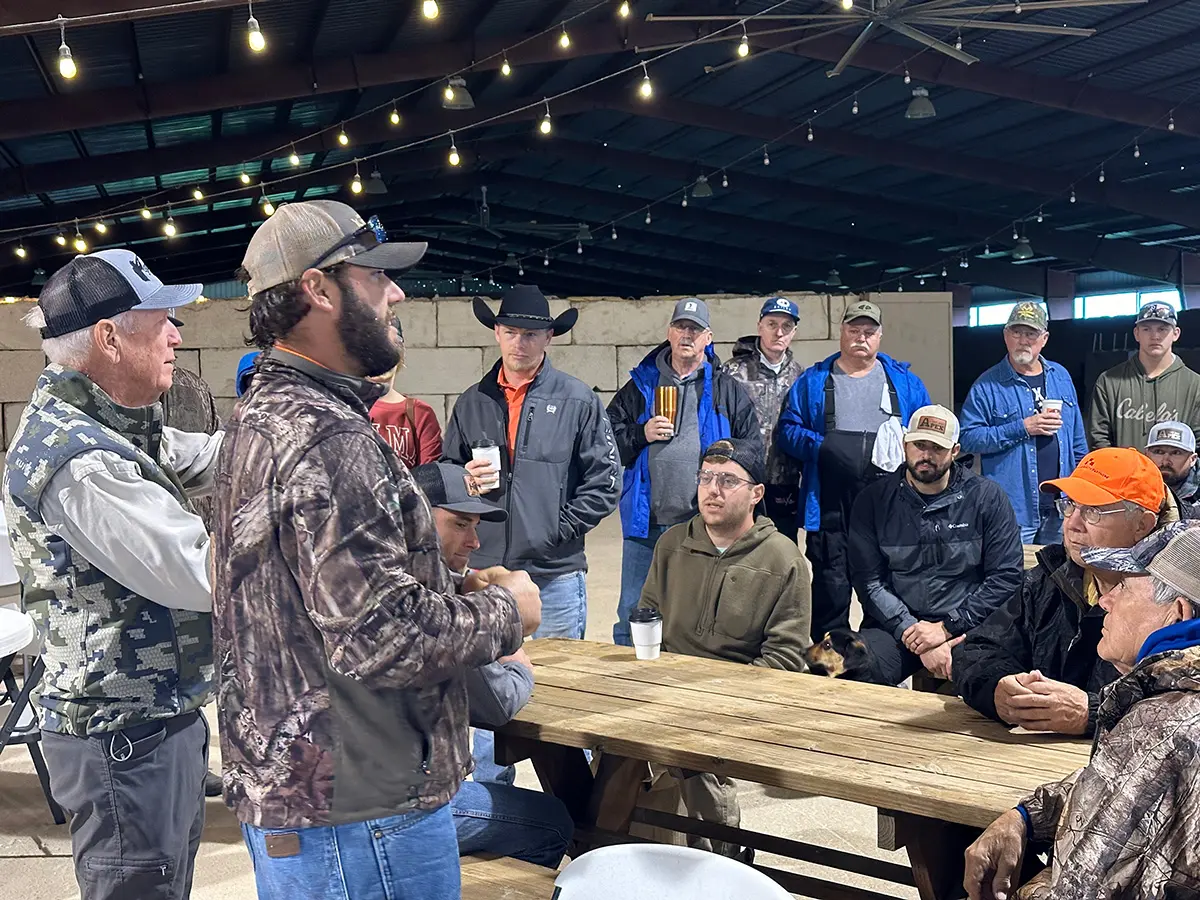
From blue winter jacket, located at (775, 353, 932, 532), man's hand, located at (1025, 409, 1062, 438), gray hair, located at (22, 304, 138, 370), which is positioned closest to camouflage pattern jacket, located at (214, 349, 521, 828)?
gray hair, located at (22, 304, 138, 370)

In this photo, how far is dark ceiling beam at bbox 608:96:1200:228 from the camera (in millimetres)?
11594

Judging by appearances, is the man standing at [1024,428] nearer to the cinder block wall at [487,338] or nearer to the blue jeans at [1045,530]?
the blue jeans at [1045,530]

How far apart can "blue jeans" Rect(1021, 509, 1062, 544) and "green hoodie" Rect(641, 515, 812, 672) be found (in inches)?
73.9

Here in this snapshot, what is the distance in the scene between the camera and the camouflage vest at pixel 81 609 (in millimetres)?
1908

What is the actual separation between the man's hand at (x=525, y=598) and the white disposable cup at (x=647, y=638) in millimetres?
1249

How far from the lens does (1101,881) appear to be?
1.48 m

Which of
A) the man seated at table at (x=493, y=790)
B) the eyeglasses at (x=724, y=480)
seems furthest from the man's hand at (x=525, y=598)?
the eyeglasses at (x=724, y=480)

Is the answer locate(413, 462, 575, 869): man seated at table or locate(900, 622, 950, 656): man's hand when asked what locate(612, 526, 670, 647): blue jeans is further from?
locate(413, 462, 575, 869): man seated at table

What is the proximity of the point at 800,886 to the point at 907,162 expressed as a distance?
11.6 m

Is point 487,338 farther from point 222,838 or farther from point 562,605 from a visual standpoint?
point 222,838

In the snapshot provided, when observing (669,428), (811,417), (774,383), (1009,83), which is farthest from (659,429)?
(1009,83)

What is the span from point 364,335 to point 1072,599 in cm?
182

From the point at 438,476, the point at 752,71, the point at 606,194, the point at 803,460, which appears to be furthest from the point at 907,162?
the point at 438,476

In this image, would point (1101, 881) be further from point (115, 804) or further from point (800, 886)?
point (115, 804)
